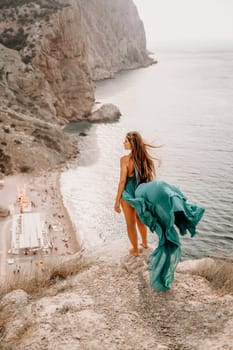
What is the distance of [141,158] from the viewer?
764 cm

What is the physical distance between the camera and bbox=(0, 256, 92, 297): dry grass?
7.81m

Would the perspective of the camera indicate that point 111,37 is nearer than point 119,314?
No

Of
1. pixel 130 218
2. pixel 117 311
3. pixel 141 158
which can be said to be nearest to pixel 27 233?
pixel 130 218

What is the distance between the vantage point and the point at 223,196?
37000 millimetres

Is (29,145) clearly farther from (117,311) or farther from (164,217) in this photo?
(117,311)

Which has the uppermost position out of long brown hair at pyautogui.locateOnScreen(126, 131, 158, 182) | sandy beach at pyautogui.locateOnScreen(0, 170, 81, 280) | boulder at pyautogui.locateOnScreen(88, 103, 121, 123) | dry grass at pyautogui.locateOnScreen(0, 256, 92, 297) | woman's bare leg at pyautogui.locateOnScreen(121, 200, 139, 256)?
long brown hair at pyautogui.locateOnScreen(126, 131, 158, 182)

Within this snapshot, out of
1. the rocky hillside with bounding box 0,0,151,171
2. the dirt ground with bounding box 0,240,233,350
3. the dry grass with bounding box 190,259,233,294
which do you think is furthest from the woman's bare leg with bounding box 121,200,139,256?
the rocky hillside with bounding box 0,0,151,171

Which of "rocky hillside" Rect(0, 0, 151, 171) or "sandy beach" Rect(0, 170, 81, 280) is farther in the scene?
"rocky hillside" Rect(0, 0, 151, 171)

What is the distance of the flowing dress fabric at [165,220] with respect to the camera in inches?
269

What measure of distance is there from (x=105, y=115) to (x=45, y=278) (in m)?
57.5

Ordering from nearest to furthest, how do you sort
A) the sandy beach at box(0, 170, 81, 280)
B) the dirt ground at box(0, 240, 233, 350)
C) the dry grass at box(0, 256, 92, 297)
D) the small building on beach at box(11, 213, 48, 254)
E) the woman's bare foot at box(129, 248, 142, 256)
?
1. the dirt ground at box(0, 240, 233, 350)
2. the dry grass at box(0, 256, 92, 297)
3. the woman's bare foot at box(129, 248, 142, 256)
4. the sandy beach at box(0, 170, 81, 280)
5. the small building on beach at box(11, 213, 48, 254)

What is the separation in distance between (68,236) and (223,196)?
537 inches

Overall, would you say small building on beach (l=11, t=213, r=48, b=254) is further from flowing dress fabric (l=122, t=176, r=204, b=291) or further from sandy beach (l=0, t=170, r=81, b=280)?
flowing dress fabric (l=122, t=176, r=204, b=291)

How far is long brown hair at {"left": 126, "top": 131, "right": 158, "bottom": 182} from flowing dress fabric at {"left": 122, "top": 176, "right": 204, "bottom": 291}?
563mm
